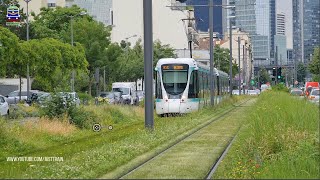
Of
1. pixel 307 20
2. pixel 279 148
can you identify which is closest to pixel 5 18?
pixel 307 20

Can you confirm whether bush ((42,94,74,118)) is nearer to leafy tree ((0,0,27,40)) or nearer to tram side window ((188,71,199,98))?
tram side window ((188,71,199,98))

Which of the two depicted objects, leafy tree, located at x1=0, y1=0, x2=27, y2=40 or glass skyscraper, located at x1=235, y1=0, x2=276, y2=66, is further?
leafy tree, located at x1=0, y1=0, x2=27, y2=40

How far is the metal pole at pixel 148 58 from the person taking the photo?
22853 mm

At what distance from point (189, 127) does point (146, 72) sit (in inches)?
218

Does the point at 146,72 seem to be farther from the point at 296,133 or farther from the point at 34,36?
the point at 34,36

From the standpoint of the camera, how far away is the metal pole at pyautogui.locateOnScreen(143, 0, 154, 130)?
75.0 ft

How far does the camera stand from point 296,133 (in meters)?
15.6

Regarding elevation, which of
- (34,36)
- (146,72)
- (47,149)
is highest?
(34,36)

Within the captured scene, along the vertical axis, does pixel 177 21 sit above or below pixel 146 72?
above

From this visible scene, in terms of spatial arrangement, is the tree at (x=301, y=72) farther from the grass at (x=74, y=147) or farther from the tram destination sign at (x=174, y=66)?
the grass at (x=74, y=147)

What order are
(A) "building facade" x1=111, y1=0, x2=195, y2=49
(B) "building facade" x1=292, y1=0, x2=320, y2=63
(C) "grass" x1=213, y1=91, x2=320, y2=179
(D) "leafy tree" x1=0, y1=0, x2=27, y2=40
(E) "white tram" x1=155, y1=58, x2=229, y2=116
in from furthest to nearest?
(A) "building facade" x1=111, y1=0, x2=195, y2=49 < (D) "leafy tree" x1=0, y1=0, x2=27, y2=40 < (E) "white tram" x1=155, y1=58, x2=229, y2=116 < (B) "building facade" x1=292, y1=0, x2=320, y2=63 < (C) "grass" x1=213, y1=91, x2=320, y2=179

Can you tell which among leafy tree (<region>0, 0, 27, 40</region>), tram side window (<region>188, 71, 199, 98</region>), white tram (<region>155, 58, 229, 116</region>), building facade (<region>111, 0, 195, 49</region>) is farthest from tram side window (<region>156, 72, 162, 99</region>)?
building facade (<region>111, 0, 195, 49</region>)

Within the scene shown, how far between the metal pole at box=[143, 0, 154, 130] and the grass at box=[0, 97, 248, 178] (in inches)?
27.6

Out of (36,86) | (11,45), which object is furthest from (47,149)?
(36,86)
